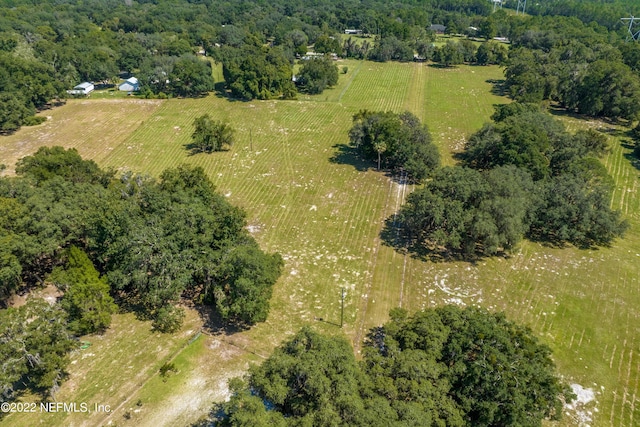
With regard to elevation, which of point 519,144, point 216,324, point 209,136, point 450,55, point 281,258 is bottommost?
point 216,324

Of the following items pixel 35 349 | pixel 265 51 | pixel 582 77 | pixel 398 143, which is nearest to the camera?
pixel 35 349

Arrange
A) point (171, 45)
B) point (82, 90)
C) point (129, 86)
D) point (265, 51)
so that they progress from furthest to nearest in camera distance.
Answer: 1. point (171, 45)
2. point (265, 51)
3. point (129, 86)
4. point (82, 90)

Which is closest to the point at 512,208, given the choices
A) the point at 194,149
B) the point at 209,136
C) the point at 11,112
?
the point at 209,136

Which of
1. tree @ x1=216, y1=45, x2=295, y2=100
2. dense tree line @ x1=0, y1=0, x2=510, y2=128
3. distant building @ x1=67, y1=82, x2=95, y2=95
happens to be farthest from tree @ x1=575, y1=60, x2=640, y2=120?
distant building @ x1=67, y1=82, x2=95, y2=95

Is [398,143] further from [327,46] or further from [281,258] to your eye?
[327,46]

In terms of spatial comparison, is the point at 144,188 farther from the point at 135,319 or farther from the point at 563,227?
the point at 563,227

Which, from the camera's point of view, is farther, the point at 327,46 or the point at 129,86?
the point at 327,46
